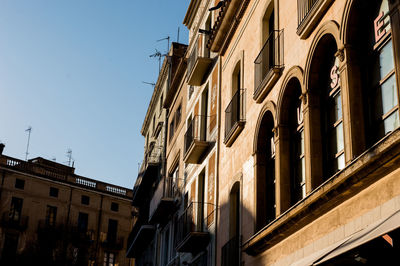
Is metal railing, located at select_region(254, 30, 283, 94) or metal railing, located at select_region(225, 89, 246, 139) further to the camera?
metal railing, located at select_region(225, 89, 246, 139)

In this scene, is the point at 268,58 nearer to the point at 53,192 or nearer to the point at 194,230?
the point at 194,230

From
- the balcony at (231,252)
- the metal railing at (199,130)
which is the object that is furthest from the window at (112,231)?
the balcony at (231,252)

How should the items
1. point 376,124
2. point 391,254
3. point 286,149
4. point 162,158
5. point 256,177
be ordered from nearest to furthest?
point 391,254, point 376,124, point 286,149, point 256,177, point 162,158

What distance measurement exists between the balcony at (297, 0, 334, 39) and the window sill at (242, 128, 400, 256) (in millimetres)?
3696

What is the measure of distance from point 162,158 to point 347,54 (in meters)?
23.5

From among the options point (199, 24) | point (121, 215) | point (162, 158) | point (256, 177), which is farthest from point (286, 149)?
point (121, 215)

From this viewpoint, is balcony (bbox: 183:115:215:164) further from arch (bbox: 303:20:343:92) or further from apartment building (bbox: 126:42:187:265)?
arch (bbox: 303:20:343:92)

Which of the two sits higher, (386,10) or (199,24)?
(199,24)

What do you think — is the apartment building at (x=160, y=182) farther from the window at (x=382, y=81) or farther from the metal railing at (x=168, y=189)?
the window at (x=382, y=81)

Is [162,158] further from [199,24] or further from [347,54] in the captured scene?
[347,54]

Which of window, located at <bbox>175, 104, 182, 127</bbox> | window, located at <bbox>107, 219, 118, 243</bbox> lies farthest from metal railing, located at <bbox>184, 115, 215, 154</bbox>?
window, located at <bbox>107, 219, 118, 243</bbox>

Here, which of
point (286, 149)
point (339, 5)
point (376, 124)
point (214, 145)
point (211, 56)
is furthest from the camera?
point (211, 56)

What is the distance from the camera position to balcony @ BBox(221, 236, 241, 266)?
17391 millimetres

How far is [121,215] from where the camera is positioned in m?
66.6
